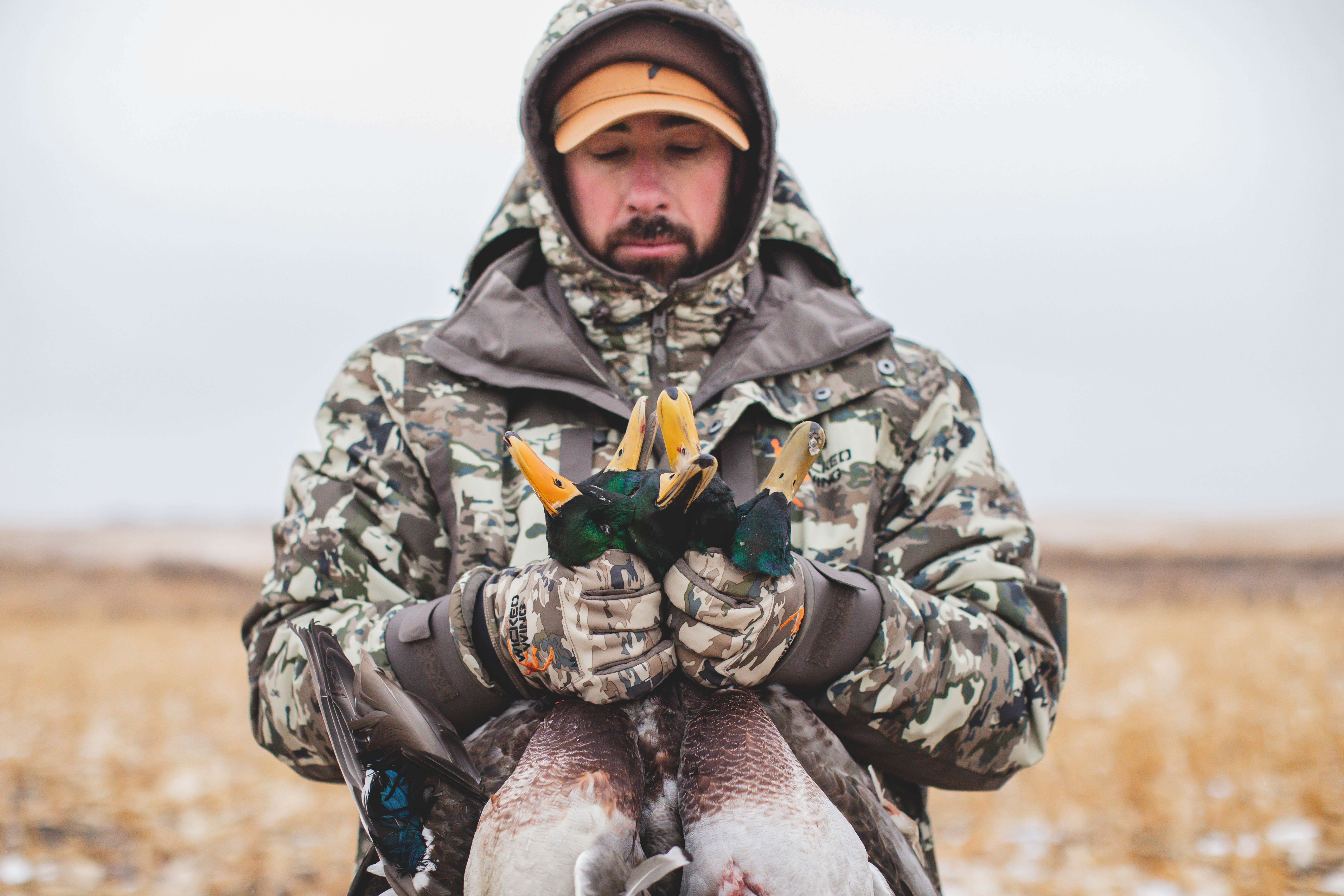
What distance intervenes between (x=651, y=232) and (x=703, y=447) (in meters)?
0.66

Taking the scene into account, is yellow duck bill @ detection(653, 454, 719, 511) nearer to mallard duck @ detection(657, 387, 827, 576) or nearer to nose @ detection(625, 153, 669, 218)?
mallard duck @ detection(657, 387, 827, 576)

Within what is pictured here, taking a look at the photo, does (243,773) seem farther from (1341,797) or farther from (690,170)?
(1341,797)

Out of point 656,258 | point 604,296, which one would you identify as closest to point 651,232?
point 656,258

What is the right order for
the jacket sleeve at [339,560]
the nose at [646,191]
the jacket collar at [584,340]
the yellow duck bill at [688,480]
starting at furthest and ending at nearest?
the nose at [646,191]
the jacket collar at [584,340]
the jacket sleeve at [339,560]
the yellow duck bill at [688,480]

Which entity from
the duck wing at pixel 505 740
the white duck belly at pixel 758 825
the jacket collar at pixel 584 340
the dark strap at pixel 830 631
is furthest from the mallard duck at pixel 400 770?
the jacket collar at pixel 584 340

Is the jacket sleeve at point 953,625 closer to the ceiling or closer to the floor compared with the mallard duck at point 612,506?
closer to the floor

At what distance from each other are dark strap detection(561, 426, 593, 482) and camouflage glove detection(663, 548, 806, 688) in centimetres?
53

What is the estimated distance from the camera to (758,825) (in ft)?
5.42

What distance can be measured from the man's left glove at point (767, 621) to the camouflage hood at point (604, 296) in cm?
64

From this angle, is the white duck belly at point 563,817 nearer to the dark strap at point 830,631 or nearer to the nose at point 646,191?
the dark strap at point 830,631

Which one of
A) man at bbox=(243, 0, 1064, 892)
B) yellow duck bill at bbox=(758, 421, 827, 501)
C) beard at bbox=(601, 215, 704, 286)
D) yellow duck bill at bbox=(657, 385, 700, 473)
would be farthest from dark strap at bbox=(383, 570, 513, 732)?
beard at bbox=(601, 215, 704, 286)

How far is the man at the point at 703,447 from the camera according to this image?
A: 189 centimetres

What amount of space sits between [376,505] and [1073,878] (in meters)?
4.23

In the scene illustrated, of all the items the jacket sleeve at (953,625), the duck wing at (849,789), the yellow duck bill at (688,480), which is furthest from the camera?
the jacket sleeve at (953,625)
